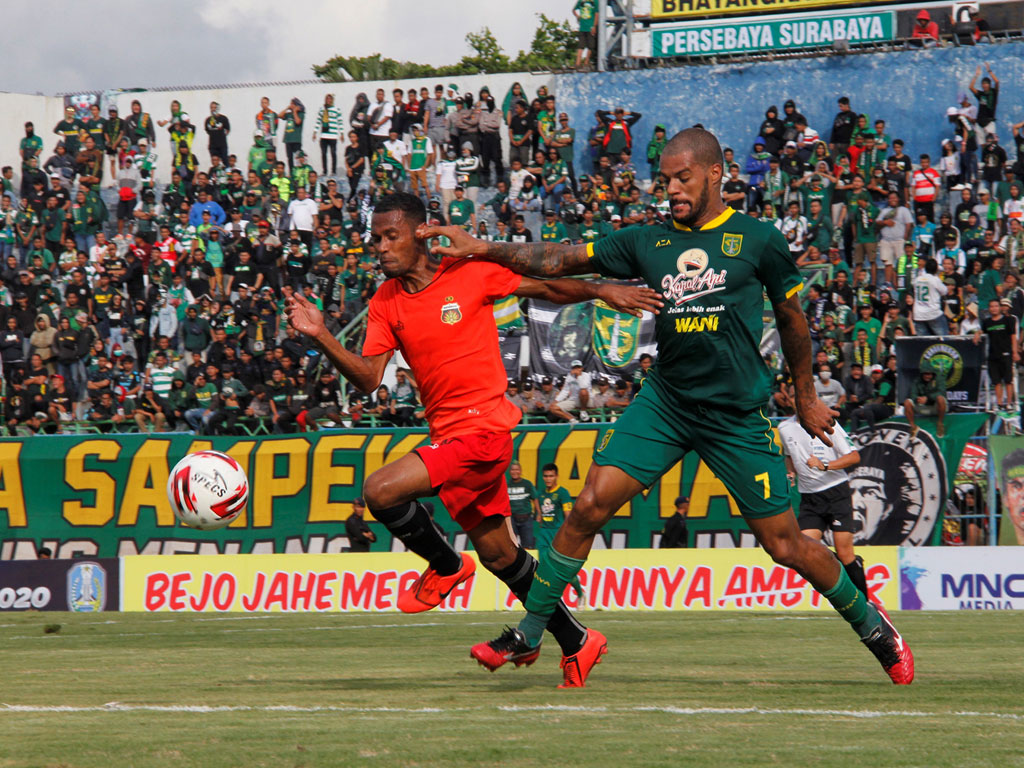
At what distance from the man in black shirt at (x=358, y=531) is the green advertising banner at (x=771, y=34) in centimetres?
1516

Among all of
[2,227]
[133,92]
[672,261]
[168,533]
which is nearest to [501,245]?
[672,261]

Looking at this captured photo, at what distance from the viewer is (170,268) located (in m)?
27.9

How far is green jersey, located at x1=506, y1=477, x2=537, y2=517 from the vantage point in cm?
2005

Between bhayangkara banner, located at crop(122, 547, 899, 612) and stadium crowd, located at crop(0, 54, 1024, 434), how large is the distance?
3092 millimetres

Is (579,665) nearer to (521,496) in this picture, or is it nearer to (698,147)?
(698,147)

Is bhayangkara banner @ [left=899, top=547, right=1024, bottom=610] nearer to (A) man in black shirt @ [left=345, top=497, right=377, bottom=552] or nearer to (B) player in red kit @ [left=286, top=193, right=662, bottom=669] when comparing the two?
(A) man in black shirt @ [left=345, top=497, right=377, bottom=552]

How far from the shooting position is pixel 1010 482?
18.3 m

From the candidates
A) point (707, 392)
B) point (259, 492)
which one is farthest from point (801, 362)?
point (259, 492)

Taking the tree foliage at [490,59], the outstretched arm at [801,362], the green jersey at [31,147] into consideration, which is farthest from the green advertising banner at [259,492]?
Result: the tree foliage at [490,59]

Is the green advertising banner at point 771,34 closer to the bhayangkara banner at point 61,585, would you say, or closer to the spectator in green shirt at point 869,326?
the spectator in green shirt at point 869,326

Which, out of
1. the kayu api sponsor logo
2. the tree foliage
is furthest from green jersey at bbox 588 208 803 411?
the tree foliage

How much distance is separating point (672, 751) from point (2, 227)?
28.3 m

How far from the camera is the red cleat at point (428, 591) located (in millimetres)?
7930

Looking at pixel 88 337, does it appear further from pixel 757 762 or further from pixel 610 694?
pixel 757 762
